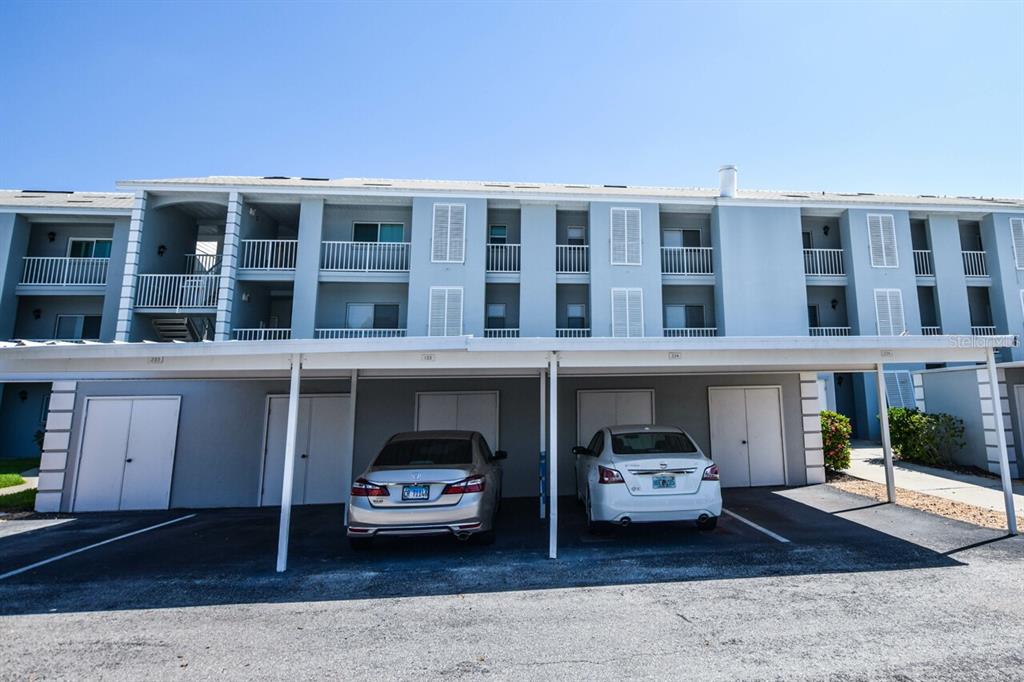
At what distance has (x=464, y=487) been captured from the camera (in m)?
5.87

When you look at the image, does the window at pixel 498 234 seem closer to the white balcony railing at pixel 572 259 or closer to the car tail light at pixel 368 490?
the white balcony railing at pixel 572 259

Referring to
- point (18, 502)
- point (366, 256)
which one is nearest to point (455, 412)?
point (366, 256)

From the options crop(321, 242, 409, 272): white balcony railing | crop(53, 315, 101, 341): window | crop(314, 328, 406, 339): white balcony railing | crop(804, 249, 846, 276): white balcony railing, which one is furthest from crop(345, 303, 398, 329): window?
crop(804, 249, 846, 276): white balcony railing

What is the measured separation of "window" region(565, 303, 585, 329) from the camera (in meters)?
16.8

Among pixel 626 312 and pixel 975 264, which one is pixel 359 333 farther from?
pixel 975 264

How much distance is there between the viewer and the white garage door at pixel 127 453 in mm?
9852

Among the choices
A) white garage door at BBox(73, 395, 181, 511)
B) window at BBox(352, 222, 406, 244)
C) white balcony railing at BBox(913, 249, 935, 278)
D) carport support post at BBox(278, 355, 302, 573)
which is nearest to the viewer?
carport support post at BBox(278, 355, 302, 573)

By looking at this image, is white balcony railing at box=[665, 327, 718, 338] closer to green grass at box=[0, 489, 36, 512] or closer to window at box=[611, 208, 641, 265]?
window at box=[611, 208, 641, 265]

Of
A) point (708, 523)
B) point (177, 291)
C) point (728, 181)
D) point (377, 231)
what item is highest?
point (728, 181)

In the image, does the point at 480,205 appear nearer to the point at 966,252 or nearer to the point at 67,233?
the point at 67,233

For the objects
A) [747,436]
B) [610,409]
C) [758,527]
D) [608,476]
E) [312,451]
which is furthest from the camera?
[747,436]

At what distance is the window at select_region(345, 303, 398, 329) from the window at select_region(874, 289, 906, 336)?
658 inches

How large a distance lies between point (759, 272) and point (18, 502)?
66.8 feet

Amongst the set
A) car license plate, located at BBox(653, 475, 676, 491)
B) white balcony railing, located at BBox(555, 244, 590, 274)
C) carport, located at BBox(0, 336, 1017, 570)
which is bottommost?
car license plate, located at BBox(653, 475, 676, 491)
